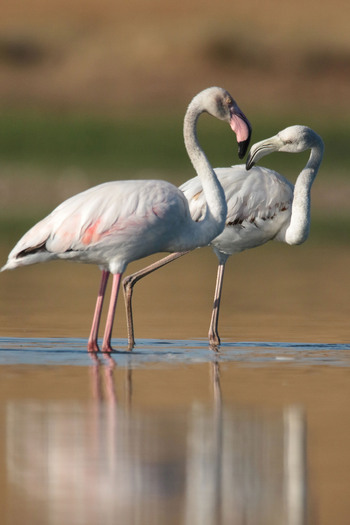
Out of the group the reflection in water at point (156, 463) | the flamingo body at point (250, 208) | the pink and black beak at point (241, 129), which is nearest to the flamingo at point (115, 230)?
the pink and black beak at point (241, 129)

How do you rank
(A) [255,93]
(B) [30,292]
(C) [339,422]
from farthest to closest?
(A) [255,93], (B) [30,292], (C) [339,422]

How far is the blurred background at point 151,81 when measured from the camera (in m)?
35.9

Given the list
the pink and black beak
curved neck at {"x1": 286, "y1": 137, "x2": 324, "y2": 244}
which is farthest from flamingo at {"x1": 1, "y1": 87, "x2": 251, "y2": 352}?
curved neck at {"x1": 286, "y1": 137, "x2": 324, "y2": 244}

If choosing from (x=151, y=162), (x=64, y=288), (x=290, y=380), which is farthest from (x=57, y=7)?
(x=290, y=380)

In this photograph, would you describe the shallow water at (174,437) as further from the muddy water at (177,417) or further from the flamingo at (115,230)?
the flamingo at (115,230)

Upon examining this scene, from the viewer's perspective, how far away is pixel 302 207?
35.2 ft

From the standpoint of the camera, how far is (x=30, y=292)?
43.8 ft

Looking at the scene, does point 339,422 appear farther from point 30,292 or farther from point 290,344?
point 30,292

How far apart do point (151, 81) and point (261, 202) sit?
157 feet

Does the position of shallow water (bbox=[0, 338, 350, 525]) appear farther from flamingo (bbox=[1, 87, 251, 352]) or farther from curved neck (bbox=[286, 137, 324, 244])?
curved neck (bbox=[286, 137, 324, 244])

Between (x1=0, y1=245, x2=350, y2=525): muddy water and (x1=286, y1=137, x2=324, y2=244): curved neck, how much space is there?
70 centimetres

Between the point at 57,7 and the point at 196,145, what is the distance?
58.2 metres

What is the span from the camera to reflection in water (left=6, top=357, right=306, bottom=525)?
5.65 m

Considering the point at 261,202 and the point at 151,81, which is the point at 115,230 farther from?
the point at 151,81
